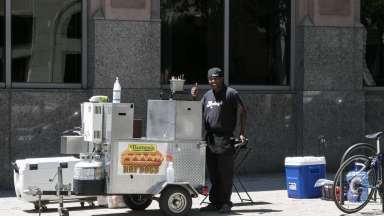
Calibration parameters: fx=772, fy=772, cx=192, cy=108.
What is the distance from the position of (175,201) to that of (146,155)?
699 mm

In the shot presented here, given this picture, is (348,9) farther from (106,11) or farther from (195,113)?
(195,113)

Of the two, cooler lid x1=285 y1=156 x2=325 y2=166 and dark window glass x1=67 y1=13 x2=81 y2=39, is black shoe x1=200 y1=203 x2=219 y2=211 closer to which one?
cooler lid x1=285 y1=156 x2=325 y2=166

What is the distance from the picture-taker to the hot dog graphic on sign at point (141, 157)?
9461 millimetres

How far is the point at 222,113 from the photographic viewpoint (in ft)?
33.4

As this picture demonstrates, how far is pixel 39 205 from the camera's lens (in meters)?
9.53

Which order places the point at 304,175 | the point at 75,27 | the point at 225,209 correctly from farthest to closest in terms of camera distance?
the point at 75,27 → the point at 304,175 → the point at 225,209

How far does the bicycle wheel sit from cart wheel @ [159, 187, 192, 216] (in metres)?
1.97

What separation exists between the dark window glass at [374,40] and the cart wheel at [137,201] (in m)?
6.74

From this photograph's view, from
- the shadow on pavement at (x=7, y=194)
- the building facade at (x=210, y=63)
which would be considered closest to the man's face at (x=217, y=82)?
the building facade at (x=210, y=63)

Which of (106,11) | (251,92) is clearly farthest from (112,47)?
(251,92)

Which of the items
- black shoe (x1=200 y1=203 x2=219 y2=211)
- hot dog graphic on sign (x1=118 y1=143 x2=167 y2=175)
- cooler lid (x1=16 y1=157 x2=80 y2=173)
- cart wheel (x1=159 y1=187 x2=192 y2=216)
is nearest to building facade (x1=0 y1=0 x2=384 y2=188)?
cooler lid (x1=16 y1=157 x2=80 y2=173)

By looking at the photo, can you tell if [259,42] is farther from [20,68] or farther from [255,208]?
[255,208]

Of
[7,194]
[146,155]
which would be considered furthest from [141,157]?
[7,194]

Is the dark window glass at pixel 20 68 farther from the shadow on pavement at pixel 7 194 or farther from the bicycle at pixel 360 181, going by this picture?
the bicycle at pixel 360 181
